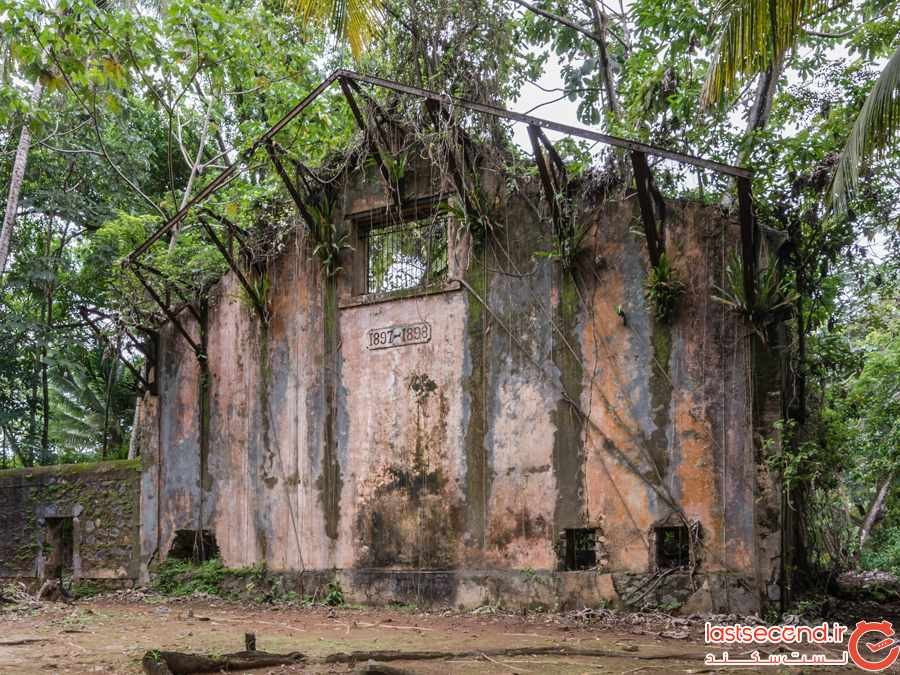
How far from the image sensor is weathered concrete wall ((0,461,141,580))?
13.1 m

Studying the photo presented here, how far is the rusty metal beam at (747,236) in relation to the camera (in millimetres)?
8359

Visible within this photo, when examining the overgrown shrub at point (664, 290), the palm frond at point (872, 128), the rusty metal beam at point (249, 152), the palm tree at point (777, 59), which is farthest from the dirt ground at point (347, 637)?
the rusty metal beam at point (249, 152)

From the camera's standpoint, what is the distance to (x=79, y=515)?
13633 mm

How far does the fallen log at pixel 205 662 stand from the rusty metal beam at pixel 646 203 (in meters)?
5.16

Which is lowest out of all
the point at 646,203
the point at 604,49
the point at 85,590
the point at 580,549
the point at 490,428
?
the point at 85,590

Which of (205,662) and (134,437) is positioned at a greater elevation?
(134,437)

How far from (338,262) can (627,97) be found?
469 centimetres

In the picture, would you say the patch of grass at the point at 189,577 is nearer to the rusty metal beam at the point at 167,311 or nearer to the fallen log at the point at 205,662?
the rusty metal beam at the point at 167,311

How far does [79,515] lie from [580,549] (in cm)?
794

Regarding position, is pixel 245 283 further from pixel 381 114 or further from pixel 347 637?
pixel 347 637

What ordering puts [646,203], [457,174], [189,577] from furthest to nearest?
[189,577] < [457,174] < [646,203]

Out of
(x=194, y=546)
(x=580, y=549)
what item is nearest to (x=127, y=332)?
(x=194, y=546)

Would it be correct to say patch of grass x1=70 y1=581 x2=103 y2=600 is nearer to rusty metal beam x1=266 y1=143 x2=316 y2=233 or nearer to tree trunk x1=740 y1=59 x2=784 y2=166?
rusty metal beam x1=266 y1=143 x2=316 y2=233

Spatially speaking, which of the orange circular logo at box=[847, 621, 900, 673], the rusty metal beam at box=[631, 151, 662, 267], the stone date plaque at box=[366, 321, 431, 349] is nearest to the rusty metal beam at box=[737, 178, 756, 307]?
the rusty metal beam at box=[631, 151, 662, 267]
